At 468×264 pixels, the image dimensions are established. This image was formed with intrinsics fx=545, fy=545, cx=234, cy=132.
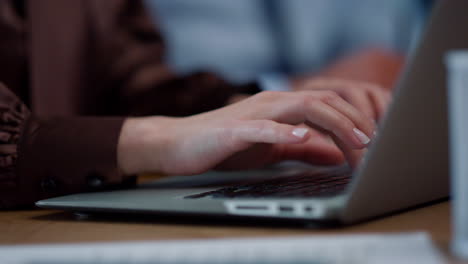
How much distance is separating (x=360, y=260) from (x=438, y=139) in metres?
0.19

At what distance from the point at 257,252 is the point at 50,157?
0.41 meters

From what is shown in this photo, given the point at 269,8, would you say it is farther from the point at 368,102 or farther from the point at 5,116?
the point at 5,116

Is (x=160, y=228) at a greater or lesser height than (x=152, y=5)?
lesser

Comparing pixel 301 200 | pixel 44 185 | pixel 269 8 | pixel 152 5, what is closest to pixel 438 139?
pixel 301 200

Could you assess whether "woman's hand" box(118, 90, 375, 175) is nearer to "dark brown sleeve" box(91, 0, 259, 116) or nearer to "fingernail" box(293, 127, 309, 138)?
"fingernail" box(293, 127, 309, 138)

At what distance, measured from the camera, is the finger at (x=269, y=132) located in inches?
18.8

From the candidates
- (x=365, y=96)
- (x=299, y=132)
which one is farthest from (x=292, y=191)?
(x=365, y=96)

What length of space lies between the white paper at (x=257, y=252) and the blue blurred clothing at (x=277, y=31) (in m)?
1.34

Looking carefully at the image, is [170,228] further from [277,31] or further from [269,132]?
[277,31]

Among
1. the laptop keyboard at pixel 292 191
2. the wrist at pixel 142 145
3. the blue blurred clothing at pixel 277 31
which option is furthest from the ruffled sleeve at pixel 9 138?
the blue blurred clothing at pixel 277 31

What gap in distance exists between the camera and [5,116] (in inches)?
23.9

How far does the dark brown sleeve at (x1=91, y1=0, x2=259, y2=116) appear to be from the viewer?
99 centimetres

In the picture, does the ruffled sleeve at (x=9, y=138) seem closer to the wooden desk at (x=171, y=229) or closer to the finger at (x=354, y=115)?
the wooden desk at (x=171, y=229)

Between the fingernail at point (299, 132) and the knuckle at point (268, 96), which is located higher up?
the knuckle at point (268, 96)
